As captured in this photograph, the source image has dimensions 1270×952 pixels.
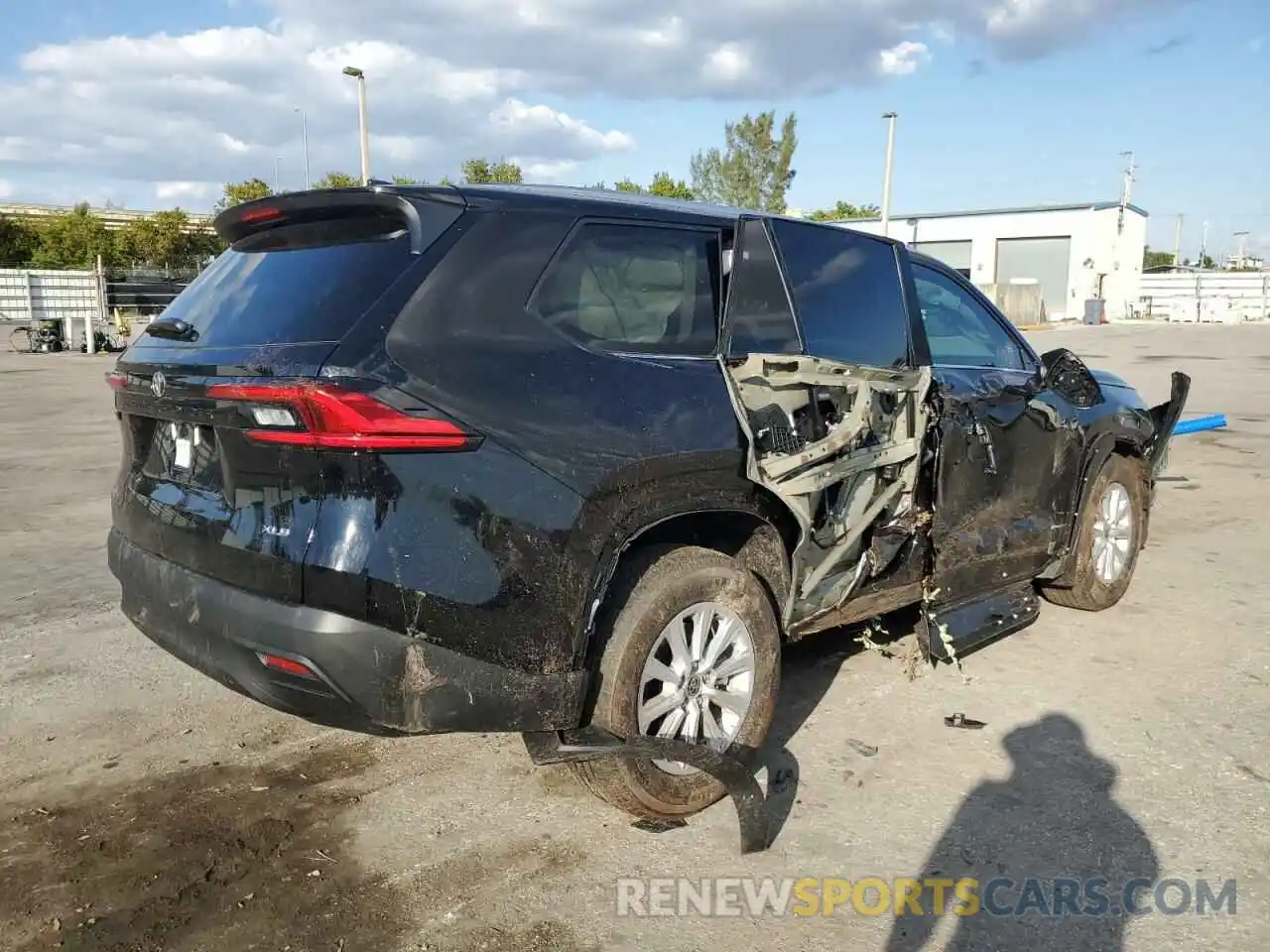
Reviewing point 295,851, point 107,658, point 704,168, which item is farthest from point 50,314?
point 704,168

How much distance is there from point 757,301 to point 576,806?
181 centimetres

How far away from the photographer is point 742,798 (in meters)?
3.06

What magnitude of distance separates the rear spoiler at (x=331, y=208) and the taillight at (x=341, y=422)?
1.66 feet

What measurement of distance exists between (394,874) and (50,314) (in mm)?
33723

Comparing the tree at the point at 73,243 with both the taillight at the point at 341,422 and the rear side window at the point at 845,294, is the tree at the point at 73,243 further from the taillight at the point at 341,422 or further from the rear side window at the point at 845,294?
the taillight at the point at 341,422

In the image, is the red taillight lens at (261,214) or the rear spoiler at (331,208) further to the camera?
the red taillight lens at (261,214)

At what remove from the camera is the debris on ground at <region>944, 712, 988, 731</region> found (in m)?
3.93

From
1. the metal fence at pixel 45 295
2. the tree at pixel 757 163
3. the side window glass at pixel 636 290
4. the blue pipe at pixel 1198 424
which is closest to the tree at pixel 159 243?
the metal fence at pixel 45 295

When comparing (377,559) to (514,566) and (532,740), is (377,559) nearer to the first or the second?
(514,566)

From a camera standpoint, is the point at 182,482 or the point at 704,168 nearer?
the point at 182,482

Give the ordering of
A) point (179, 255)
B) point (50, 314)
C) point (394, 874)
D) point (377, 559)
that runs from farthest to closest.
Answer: point (179, 255) < point (50, 314) < point (394, 874) < point (377, 559)

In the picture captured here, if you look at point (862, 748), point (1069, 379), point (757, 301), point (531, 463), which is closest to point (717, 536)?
point (757, 301)

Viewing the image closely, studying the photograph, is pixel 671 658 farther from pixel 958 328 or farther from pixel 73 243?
pixel 73 243

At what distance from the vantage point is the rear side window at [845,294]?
11.9 feet
